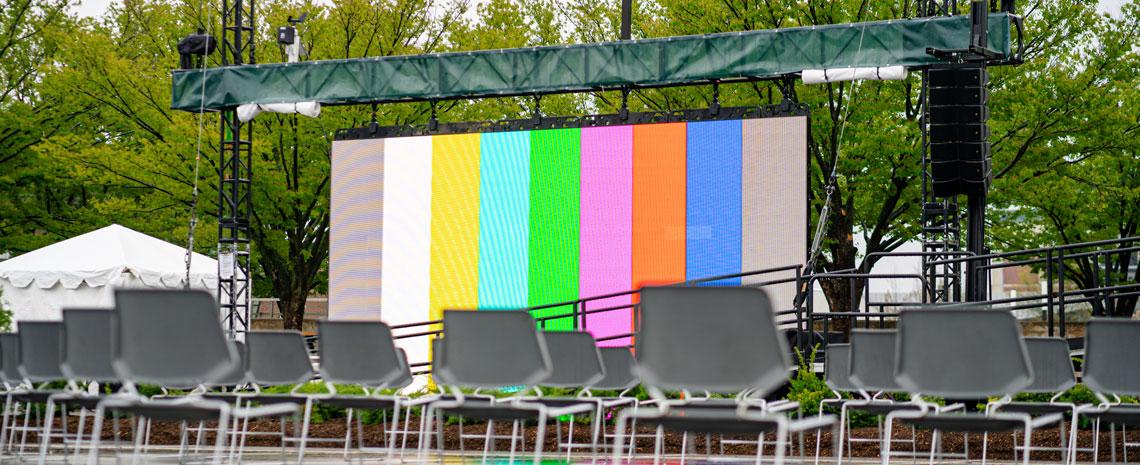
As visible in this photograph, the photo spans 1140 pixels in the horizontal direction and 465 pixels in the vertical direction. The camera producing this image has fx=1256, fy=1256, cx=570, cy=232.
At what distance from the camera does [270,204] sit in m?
21.3

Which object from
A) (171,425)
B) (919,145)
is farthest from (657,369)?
(919,145)

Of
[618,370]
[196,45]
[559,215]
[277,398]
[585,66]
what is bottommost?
[277,398]

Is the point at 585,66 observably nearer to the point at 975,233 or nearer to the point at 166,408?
the point at 975,233

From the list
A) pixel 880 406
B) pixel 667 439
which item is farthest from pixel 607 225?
pixel 880 406

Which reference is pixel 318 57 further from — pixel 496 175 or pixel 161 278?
pixel 496 175

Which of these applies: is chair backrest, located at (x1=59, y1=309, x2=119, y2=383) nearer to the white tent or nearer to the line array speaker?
the line array speaker

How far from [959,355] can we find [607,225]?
8033mm

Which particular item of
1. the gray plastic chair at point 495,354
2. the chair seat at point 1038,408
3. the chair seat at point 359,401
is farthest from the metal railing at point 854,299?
the gray plastic chair at point 495,354

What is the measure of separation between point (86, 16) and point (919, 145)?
16.6 metres

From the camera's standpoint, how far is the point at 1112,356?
15.8 ft

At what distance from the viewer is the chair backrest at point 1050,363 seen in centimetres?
576

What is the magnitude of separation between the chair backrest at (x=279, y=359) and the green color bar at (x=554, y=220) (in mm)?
6449

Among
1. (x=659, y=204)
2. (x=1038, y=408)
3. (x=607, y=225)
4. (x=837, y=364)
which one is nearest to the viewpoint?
(x=1038, y=408)

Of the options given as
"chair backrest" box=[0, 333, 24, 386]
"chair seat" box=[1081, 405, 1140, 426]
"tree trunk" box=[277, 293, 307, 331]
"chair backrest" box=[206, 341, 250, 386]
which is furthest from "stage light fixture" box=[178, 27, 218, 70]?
"chair seat" box=[1081, 405, 1140, 426]
